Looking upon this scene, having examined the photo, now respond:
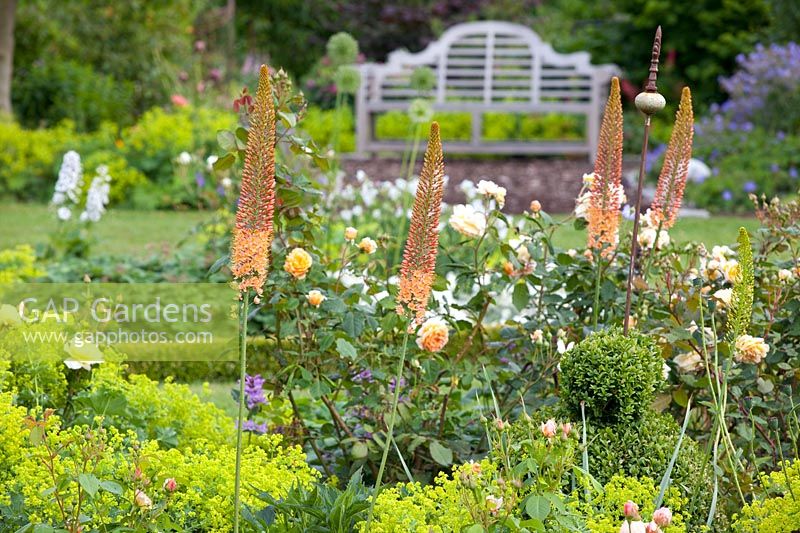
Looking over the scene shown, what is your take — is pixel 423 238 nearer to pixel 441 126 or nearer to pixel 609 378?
pixel 609 378

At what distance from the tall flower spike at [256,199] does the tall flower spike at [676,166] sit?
41.0 inches

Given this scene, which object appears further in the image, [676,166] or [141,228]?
[141,228]

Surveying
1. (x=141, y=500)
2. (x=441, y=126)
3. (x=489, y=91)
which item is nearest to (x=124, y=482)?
A: (x=141, y=500)

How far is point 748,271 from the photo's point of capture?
2.05m

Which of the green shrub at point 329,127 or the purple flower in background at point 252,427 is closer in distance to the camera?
the purple flower in background at point 252,427

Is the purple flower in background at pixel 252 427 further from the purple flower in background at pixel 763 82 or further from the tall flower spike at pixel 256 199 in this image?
the purple flower in background at pixel 763 82

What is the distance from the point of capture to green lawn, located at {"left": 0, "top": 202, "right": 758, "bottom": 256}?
6.74 metres

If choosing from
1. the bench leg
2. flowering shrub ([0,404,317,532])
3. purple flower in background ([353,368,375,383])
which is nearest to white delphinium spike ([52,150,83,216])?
purple flower in background ([353,368,375,383])

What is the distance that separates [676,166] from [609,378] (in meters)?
0.53

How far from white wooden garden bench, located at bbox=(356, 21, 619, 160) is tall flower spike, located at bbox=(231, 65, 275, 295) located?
27.3ft

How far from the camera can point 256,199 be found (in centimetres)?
182

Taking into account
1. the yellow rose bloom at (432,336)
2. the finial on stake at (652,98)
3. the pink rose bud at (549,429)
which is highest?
the finial on stake at (652,98)

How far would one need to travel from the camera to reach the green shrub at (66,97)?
10.7m

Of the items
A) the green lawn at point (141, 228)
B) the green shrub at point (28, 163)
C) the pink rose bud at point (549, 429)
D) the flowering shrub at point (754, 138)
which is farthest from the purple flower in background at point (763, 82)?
the pink rose bud at point (549, 429)
